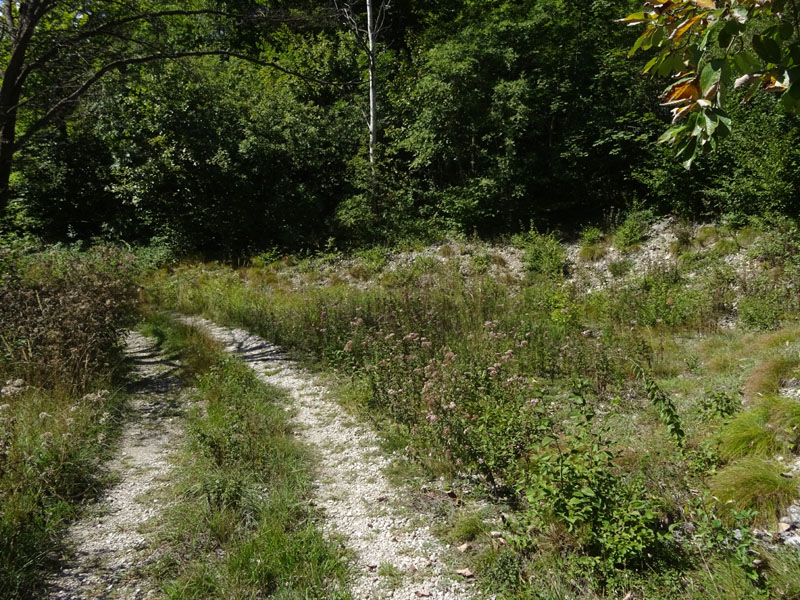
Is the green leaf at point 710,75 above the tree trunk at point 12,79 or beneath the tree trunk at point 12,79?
beneath

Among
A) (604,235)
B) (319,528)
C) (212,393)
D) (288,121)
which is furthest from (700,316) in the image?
(288,121)

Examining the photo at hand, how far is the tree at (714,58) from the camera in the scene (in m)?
1.73

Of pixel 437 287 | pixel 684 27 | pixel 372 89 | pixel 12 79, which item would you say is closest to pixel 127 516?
pixel 684 27

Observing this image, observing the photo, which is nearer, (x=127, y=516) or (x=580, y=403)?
(x=580, y=403)

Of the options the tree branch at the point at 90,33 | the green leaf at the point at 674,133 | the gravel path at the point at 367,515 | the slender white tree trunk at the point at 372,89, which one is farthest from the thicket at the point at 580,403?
the slender white tree trunk at the point at 372,89

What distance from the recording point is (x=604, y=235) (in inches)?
464

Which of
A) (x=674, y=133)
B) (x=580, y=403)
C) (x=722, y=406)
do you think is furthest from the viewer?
(x=722, y=406)

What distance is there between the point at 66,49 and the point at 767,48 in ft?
28.9

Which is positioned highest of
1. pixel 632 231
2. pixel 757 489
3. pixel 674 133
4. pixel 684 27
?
pixel 684 27

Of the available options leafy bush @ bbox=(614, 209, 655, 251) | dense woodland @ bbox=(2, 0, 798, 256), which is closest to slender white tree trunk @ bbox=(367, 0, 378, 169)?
dense woodland @ bbox=(2, 0, 798, 256)

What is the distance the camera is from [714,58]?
177cm

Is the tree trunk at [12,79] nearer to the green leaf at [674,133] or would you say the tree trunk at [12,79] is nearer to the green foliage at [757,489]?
the green leaf at [674,133]

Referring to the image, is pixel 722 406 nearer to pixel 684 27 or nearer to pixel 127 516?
pixel 684 27

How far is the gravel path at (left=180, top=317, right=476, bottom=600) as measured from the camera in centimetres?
329
